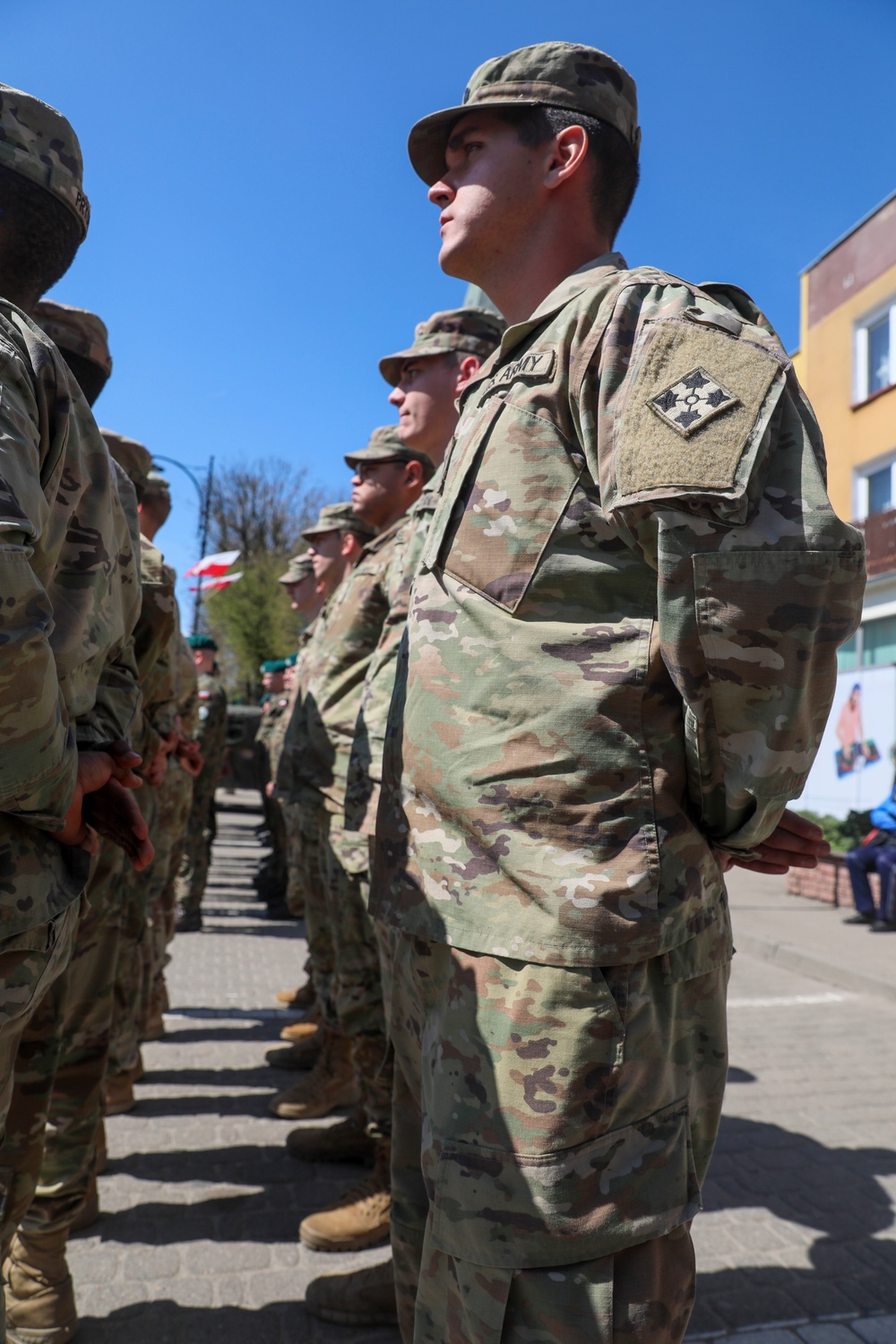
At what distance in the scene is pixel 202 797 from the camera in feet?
31.6

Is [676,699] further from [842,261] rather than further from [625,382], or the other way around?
[842,261]

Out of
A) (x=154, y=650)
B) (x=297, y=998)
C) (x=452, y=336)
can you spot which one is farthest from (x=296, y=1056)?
(x=452, y=336)

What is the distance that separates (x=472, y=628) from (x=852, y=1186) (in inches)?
123

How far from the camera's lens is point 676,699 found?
1.61 meters

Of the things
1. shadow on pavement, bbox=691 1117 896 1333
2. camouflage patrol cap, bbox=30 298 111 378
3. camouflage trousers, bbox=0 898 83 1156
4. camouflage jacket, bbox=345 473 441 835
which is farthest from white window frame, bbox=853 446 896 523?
camouflage trousers, bbox=0 898 83 1156

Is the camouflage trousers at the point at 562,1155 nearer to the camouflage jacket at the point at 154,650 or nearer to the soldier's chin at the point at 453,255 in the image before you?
the soldier's chin at the point at 453,255

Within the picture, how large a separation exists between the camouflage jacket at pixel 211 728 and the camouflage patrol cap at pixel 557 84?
8.20m

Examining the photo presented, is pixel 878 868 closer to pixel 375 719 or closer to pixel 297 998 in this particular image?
pixel 297 998

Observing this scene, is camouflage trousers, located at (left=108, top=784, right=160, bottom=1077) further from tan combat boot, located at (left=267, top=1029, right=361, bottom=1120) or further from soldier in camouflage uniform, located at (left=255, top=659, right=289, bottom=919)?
soldier in camouflage uniform, located at (left=255, top=659, right=289, bottom=919)

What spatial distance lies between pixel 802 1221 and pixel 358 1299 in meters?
1.55

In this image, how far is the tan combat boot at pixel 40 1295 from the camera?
104 inches

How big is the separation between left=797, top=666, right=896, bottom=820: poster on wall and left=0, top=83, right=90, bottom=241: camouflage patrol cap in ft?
41.0

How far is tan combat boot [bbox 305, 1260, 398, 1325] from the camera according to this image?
2.79 meters

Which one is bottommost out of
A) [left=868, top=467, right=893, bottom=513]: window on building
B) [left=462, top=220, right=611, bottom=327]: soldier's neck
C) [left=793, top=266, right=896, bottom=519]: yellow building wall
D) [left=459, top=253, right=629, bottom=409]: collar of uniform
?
[left=459, top=253, right=629, bottom=409]: collar of uniform
